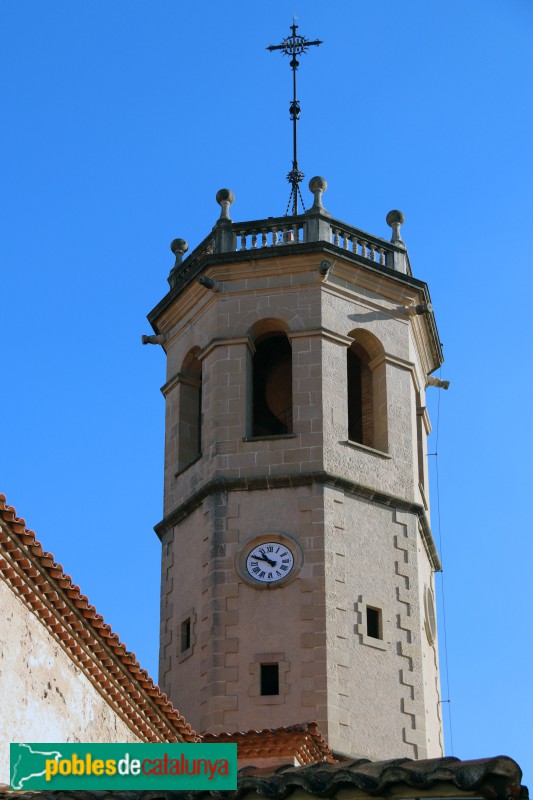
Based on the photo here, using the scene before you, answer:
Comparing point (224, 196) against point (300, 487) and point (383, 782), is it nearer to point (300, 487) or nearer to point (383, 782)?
point (300, 487)

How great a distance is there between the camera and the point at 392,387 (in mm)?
25656

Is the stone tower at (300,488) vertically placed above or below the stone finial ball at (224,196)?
below

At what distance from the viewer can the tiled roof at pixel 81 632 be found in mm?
15250

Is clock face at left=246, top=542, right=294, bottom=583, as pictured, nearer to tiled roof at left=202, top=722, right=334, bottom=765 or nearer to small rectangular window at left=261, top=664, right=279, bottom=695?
small rectangular window at left=261, top=664, right=279, bottom=695

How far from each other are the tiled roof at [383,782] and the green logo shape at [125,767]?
511 mm

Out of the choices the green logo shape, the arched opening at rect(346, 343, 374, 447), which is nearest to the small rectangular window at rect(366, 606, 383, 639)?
the arched opening at rect(346, 343, 374, 447)

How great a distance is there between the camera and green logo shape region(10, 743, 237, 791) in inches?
494

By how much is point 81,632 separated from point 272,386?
10.8m

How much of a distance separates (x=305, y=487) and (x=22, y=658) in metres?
8.84

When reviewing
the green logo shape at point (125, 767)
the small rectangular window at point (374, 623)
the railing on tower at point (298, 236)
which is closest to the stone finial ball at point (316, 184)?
the railing on tower at point (298, 236)

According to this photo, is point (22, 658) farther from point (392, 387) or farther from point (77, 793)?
point (392, 387)

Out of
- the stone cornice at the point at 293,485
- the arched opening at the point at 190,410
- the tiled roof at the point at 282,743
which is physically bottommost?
the tiled roof at the point at 282,743

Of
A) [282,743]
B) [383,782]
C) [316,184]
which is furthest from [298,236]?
[383,782]

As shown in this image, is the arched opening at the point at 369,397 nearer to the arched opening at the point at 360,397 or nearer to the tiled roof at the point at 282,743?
the arched opening at the point at 360,397
